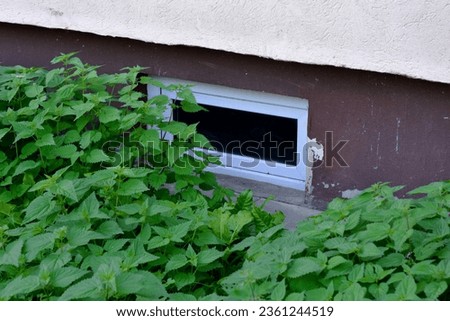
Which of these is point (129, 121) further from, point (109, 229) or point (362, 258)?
point (362, 258)

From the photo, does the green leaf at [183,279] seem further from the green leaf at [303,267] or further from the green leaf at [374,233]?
the green leaf at [374,233]

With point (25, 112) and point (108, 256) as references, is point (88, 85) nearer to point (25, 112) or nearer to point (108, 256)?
point (25, 112)

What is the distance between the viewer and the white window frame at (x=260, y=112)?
503cm

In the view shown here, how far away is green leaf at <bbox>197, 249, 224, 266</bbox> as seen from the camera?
143 inches

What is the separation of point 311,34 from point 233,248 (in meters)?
1.35

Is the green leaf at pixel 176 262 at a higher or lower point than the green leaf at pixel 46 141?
lower

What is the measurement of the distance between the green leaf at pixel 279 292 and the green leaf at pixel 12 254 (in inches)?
37.4

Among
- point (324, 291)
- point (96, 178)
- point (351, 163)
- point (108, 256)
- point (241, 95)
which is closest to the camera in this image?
point (324, 291)

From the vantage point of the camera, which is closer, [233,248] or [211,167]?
[233,248]

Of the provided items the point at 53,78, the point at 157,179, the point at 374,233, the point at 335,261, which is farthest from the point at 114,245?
the point at 53,78

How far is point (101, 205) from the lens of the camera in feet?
13.1

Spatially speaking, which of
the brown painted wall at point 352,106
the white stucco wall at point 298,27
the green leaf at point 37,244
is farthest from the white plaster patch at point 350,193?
the green leaf at point 37,244

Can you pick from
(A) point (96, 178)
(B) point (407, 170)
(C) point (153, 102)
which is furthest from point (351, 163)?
(A) point (96, 178)

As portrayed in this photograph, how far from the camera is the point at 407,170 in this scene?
15.4ft
